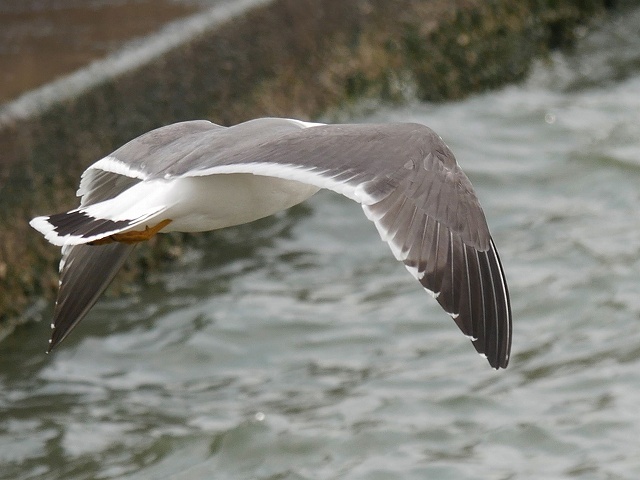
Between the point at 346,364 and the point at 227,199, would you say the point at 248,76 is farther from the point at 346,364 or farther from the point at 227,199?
the point at 227,199

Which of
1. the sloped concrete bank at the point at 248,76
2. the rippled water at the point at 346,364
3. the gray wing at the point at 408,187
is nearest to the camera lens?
the gray wing at the point at 408,187

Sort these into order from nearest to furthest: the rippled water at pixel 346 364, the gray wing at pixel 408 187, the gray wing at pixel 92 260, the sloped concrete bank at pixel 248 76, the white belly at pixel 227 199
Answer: the gray wing at pixel 408 187 < the white belly at pixel 227 199 < the gray wing at pixel 92 260 < the rippled water at pixel 346 364 < the sloped concrete bank at pixel 248 76

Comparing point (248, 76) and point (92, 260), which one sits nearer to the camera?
point (92, 260)

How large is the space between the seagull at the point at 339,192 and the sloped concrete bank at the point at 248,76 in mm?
1626

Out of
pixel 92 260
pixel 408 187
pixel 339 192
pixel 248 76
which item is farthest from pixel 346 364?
pixel 339 192

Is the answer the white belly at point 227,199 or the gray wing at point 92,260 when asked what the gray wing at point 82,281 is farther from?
the white belly at point 227,199

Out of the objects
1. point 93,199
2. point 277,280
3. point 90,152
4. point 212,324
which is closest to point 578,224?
point 277,280

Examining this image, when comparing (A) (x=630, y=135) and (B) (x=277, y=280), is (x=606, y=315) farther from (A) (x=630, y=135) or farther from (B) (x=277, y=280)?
(A) (x=630, y=135)

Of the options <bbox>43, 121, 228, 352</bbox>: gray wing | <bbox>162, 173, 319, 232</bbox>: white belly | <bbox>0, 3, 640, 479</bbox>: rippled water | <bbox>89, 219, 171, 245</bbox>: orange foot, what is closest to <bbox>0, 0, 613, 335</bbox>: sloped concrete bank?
<bbox>0, 3, 640, 479</bbox>: rippled water

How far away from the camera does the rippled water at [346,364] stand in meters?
4.69

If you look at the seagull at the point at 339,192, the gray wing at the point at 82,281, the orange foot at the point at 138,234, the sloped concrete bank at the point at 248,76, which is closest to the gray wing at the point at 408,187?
the seagull at the point at 339,192

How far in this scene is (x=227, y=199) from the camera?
371 centimetres

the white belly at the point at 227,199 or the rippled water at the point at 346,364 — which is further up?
the white belly at the point at 227,199

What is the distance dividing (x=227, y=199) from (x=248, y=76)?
303cm
